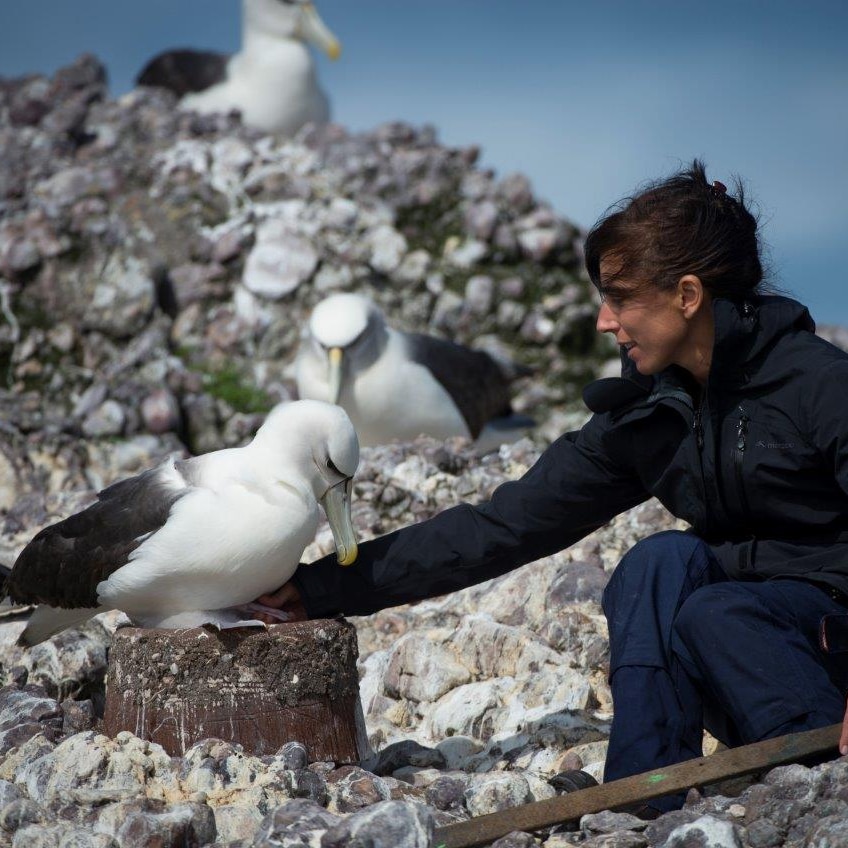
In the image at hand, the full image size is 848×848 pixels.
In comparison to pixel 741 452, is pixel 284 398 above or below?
above

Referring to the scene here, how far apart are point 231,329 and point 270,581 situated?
591cm

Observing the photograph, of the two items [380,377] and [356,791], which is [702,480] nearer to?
[356,791]

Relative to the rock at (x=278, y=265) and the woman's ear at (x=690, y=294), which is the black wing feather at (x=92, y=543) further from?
the rock at (x=278, y=265)

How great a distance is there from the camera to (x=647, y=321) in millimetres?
2936

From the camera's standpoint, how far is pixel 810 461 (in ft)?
9.10

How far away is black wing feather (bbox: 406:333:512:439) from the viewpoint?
25.1ft

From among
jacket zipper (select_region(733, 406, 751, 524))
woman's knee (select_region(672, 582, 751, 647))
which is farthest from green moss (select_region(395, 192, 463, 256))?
woman's knee (select_region(672, 582, 751, 647))

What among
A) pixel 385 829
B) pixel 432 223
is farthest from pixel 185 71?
pixel 385 829

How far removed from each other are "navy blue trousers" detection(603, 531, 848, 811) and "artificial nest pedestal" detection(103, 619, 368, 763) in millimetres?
704

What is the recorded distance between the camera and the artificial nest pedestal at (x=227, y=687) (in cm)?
295

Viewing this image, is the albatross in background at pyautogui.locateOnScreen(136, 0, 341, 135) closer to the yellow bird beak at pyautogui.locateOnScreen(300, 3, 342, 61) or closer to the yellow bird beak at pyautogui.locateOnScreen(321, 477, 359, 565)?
the yellow bird beak at pyautogui.locateOnScreen(300, 3, 342, 61)

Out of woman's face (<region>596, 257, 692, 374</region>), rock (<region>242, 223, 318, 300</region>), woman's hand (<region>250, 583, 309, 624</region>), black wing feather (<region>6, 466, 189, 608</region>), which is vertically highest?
rock (<region>242, 223, 318, 300</region>)

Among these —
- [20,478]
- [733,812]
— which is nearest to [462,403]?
[20,478]

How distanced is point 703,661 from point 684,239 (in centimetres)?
93
